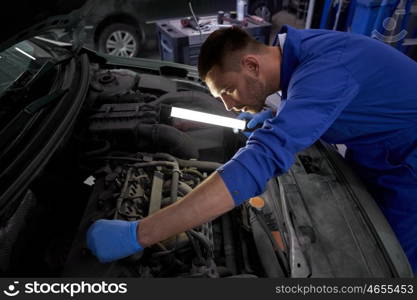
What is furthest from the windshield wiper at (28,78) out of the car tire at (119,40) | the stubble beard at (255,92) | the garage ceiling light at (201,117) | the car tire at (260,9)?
the car tire at (260,9)

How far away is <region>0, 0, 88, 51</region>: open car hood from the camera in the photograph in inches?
39.8

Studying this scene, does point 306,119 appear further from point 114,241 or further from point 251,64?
point 114,241

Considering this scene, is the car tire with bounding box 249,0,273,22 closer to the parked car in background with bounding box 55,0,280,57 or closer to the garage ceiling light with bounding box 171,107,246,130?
the parked car in background with bounding box 55,0,280,57

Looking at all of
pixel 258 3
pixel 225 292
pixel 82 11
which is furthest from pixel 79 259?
pixel 258 3

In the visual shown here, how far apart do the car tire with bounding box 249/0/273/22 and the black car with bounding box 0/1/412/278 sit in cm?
484

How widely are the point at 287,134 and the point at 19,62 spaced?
60.1 inches

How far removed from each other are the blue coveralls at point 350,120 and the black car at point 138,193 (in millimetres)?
204

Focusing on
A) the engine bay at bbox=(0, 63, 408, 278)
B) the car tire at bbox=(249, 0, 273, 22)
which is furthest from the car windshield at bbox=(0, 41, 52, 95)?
the car tire at bbox=(249, 0, 273, 22)

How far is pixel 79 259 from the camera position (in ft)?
3.57

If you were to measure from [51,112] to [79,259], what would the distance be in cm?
67

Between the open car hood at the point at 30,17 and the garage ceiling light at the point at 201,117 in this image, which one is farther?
the garage ceiling light at the point at 201,117

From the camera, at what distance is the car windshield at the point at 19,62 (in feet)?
4.98

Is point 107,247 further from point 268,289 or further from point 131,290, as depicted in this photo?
point 268,289

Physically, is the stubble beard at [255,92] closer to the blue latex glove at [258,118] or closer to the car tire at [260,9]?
the blue latex glove at [258,118]
